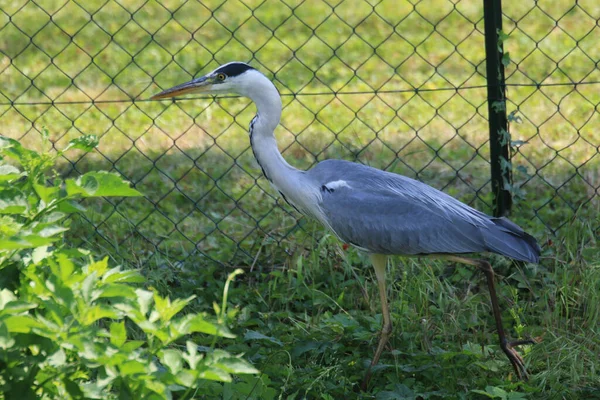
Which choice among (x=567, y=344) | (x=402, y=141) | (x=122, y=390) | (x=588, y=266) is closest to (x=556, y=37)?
(x=402, y=141)

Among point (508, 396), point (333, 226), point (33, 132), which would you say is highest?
point (33, 132)

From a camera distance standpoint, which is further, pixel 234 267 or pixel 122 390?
pixel 234 267

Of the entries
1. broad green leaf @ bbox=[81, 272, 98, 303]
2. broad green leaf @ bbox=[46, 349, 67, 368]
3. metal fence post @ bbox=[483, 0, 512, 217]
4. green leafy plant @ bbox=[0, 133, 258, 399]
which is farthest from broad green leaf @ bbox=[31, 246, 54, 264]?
metal fence post @ bbox=[483, 0, 512, 217]

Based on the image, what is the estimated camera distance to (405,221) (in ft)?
11.7

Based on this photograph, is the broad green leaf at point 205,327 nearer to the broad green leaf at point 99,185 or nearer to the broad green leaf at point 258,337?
the broad green leaf at point 99,185

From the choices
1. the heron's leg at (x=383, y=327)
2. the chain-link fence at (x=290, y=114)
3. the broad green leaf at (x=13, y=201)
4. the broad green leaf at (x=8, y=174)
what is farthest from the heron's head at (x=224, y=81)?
the broad green leaf at (x=13, y=201)

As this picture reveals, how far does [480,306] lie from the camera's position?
4008 mm

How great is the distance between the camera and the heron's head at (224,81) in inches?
147

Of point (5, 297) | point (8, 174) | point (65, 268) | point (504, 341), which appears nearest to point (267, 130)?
point (504, 341)

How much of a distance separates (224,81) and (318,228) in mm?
1029

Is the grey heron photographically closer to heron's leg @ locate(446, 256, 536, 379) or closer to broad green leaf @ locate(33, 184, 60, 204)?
heron's leg @ locate(446, 256, 536, 379)

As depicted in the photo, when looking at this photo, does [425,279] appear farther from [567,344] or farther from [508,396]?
[508,396]

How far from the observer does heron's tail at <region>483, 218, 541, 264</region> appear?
3.49m

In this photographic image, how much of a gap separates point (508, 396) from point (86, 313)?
5.22 feet
